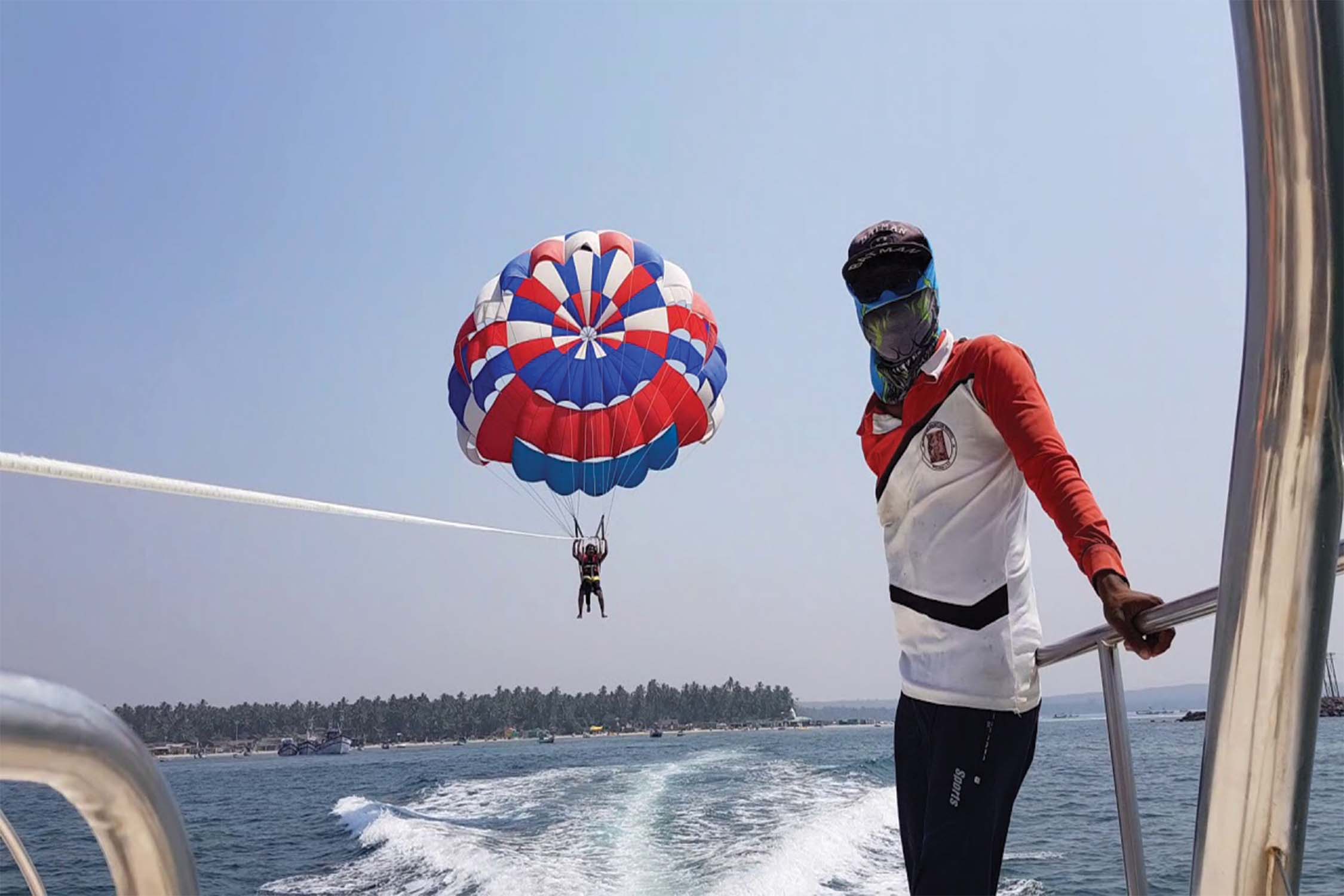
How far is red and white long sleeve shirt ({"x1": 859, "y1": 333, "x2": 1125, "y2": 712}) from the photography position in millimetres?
1478

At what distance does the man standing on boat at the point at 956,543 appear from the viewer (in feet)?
4.65

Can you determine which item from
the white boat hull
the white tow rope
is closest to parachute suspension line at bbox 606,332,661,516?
the white tow rope

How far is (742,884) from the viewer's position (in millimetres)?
9203

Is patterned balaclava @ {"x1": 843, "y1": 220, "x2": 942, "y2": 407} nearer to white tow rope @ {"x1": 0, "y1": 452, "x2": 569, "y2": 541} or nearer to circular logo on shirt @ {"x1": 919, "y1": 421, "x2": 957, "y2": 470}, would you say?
circular logo on shirt @ {"x1": 919, "y1": 421, "x2": 957, "y2": 470}

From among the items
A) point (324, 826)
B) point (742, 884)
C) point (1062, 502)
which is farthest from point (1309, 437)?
point (324, 826)

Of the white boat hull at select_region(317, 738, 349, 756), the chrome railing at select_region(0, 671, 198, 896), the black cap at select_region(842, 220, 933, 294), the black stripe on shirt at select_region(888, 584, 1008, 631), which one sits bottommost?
the white boat hull at select_region(317, 738, 349, 756)

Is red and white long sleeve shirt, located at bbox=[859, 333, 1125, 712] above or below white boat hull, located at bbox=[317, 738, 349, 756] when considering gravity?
above

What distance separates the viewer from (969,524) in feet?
A: 5.09

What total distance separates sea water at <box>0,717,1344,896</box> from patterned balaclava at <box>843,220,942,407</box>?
4.06 ft

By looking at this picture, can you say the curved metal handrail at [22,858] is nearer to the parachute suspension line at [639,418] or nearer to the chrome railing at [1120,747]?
the chrome railing at [1120,747]

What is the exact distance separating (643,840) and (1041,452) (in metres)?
11.7

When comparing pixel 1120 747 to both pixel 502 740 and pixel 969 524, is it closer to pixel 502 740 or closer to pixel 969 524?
pixel 969 524

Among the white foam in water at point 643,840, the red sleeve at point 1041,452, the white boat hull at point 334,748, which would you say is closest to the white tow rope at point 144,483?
the red sleeve at point 1041,452

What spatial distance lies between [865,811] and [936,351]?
12.7m
